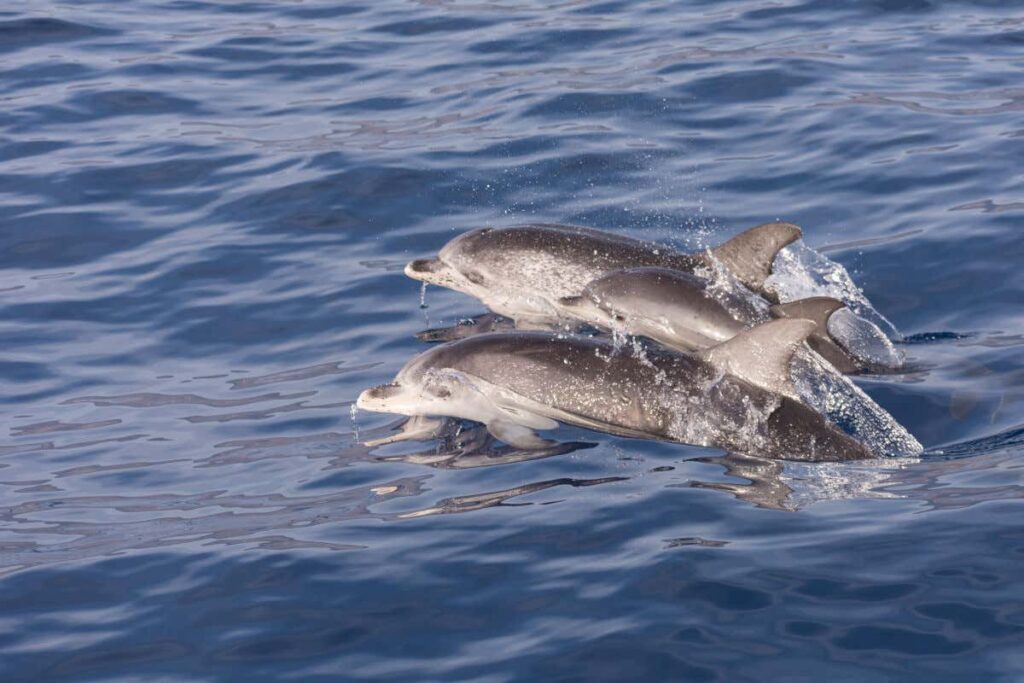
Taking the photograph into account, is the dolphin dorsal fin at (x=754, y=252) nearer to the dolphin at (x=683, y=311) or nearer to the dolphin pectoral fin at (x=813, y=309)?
the dolphin at (x=683, y=311)

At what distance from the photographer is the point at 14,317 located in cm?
1139

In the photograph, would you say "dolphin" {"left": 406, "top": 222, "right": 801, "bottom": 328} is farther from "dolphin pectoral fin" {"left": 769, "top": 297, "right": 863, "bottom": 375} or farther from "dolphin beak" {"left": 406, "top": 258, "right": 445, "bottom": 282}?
"dolphin pectoral fin" {"left": 769, "top": 297, "right": 863, "bottom": 375}

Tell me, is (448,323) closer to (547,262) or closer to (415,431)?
(547,262)

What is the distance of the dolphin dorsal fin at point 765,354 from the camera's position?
8.20m

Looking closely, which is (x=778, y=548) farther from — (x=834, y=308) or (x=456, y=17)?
(x=456, y=17)

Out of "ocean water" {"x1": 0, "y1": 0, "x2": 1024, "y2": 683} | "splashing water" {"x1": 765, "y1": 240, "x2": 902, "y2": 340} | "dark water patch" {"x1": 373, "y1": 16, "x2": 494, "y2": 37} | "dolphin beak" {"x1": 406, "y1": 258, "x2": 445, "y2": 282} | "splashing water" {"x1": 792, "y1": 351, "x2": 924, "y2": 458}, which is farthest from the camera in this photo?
"dark water patch" {"x1": 373, "y1": 16, "x2": 494, "y2": 37}

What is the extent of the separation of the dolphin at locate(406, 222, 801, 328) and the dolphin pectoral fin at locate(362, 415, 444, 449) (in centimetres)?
181

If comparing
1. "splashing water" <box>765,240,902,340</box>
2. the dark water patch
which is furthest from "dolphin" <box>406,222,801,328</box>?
the dark water patch

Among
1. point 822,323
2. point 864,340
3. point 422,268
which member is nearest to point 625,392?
point 822,323

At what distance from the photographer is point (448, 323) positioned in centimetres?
1114

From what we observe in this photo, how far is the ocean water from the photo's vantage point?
6309 mm

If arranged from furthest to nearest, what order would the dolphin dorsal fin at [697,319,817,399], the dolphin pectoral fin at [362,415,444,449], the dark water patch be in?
the dark water patch < the dolphin pectoral fin at [362,415,444,449] < the dolphin dorsal fin at [697,319,817,399]

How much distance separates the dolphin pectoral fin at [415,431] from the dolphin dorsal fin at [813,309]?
7.69ft

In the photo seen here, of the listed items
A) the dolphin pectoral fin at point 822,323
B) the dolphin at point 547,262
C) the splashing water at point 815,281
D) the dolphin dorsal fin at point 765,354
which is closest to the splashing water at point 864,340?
the dolphin pectoral fin at point 822,323
